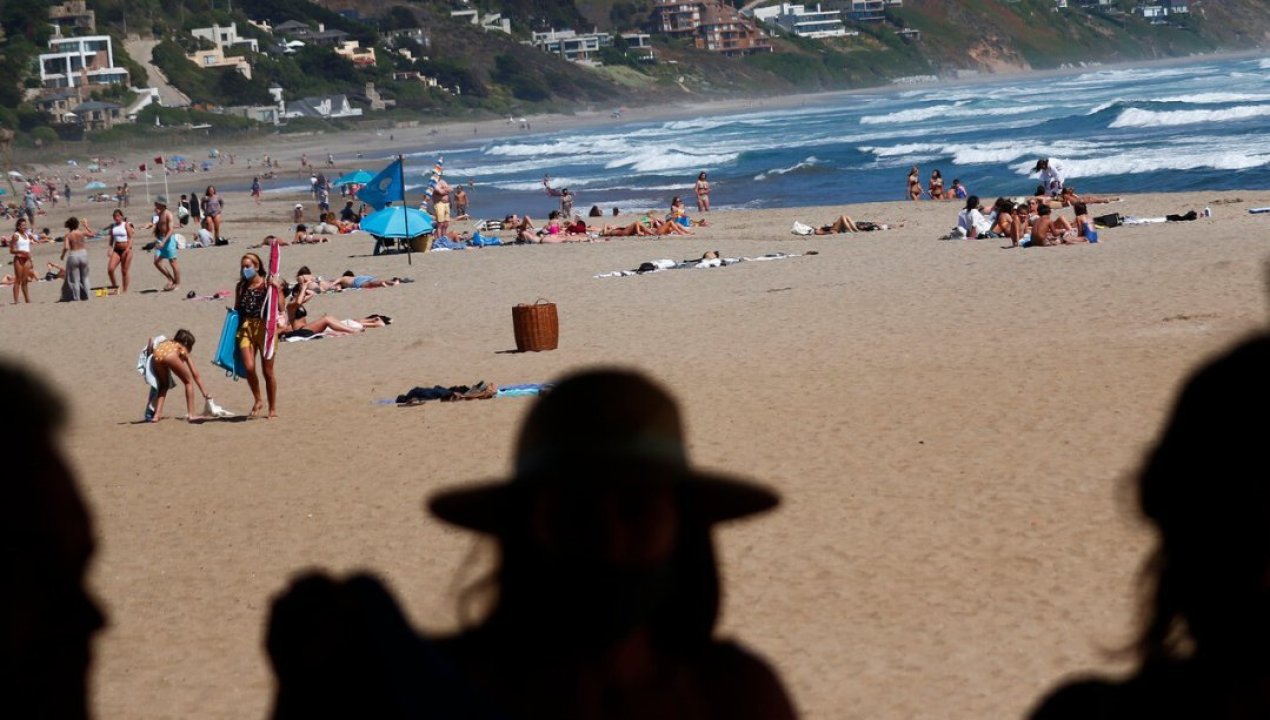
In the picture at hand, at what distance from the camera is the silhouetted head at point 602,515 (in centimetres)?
162

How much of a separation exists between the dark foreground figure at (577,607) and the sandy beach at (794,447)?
0.42 feet

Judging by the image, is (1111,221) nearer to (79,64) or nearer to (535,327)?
(535,327)

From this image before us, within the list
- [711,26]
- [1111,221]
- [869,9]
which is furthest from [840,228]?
[869,9]

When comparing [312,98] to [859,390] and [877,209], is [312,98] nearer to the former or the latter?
[877,209]

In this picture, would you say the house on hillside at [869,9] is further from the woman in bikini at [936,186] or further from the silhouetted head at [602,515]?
the silhouetted head at [602,515]

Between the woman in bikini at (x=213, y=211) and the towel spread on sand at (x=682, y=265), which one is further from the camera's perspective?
the woman in bikini at (x=213, y=211)

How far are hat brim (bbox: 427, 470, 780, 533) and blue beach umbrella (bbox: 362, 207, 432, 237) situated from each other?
74.4 ft

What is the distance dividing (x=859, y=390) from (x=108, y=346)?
9.31m

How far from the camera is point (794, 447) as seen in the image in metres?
9.34

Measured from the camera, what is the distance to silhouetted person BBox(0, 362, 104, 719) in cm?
169

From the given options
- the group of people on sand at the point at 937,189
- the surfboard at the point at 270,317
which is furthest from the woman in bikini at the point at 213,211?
the surfboard at the point at 270,317

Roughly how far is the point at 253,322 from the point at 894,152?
1813 inches

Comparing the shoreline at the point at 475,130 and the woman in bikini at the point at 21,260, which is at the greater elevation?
the shoreline at the point at 475,130

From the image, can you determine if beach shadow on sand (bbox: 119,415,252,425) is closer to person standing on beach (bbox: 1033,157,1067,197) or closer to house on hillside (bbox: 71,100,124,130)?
person standing on beach (bbox: 1033,157,1067,197)
